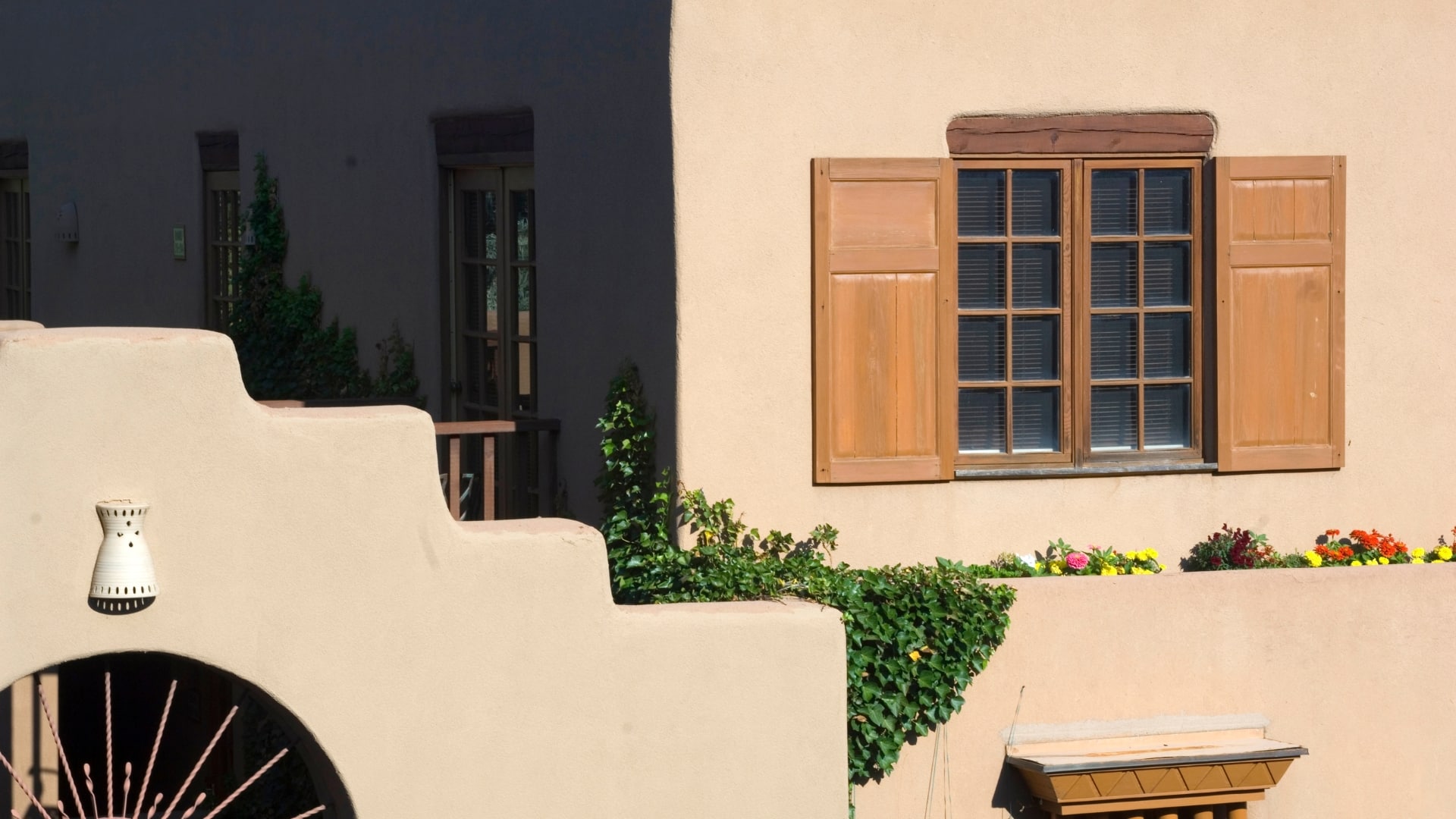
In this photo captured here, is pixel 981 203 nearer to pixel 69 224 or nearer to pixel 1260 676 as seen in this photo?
pixel 1260 676

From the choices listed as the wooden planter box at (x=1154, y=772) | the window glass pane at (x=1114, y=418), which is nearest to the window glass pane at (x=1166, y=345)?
the window glass pane at (x=1114, y=418)

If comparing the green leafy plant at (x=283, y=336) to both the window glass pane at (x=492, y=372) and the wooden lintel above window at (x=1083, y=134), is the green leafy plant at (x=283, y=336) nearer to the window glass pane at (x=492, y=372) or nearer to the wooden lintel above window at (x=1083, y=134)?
the window glass pane at (x=492, y=372)

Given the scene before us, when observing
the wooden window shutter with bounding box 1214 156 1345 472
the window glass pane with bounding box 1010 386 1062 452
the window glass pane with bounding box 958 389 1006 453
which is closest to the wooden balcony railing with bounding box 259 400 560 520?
the window glass pane with bounding box 958 389 1006 453

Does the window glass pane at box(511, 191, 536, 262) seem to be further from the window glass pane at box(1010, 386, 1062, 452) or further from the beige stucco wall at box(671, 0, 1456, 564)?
the window glass pane at box(1010, 386, 1062, 452)

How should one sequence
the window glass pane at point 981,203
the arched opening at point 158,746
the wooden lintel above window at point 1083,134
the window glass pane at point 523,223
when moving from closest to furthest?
the arched opening at point 158,746
the wooden lintel above window at point 1083,134
the window glass pane at point 981,203
the window glass pane at point 523,223

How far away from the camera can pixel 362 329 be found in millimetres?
10594

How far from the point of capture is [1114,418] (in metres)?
8.41

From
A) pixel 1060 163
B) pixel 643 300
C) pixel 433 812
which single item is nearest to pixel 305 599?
pixel 433 812

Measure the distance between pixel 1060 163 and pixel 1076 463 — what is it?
1258 mm

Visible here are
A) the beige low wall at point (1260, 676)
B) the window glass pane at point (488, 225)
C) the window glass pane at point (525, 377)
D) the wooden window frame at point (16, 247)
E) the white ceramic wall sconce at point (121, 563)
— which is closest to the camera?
the white ceramic wall sconce at point (121, 563)

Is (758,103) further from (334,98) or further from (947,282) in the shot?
(334,98)

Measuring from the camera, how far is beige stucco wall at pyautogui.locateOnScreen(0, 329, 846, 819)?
5914mm

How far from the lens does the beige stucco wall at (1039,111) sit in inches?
309

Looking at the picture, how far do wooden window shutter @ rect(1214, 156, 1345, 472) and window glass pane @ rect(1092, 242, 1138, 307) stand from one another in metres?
0.35
